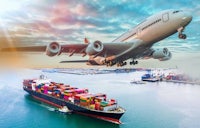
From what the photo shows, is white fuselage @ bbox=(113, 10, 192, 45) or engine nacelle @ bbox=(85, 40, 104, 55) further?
engine nacelle @ bbox=(85, 40, 104, 55)

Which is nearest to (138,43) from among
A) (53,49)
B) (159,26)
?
(159,26)

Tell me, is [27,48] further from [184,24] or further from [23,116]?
[23,116]

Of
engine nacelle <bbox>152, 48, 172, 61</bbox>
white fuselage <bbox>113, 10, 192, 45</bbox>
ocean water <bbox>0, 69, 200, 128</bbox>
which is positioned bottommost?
ocean water <bbox>0, 69, 200, 128</bbox>

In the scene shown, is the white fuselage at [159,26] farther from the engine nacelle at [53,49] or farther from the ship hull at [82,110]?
the ship hull at [82,110]

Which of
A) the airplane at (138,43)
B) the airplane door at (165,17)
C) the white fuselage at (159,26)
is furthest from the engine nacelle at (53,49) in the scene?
the airplane door at (165,17)

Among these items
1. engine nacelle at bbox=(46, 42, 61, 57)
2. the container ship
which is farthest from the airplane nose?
the container ship

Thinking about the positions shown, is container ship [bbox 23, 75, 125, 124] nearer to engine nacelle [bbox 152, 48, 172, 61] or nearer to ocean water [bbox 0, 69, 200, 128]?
ocean water [bbox 0, 69, 200, 128]
